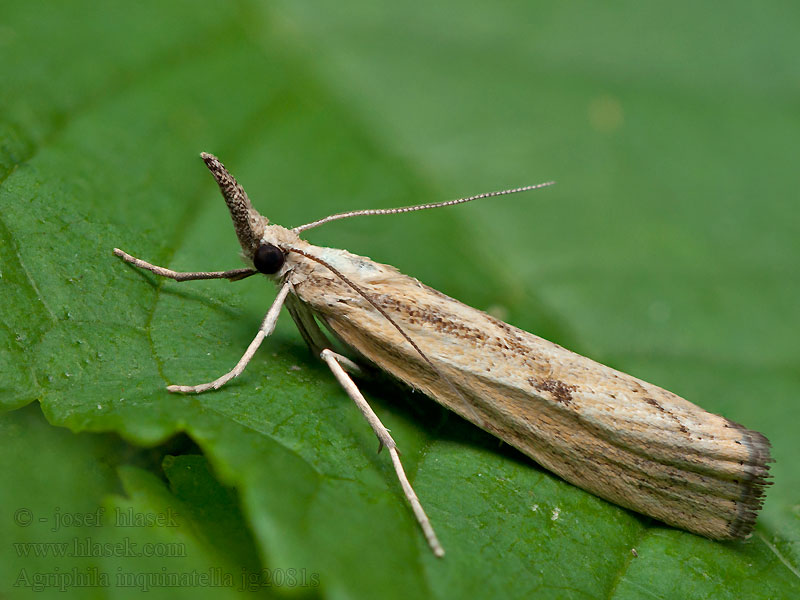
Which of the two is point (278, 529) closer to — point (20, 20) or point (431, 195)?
point (431, 195)

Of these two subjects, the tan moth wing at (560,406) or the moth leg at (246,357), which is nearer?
the moth leg at (246,357)

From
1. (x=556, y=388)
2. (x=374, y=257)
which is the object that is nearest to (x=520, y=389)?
(x=556, y=388)

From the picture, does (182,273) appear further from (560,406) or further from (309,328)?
(560,406)

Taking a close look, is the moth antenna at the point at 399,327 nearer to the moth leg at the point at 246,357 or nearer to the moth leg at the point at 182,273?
the moth leg at the point at 246,357

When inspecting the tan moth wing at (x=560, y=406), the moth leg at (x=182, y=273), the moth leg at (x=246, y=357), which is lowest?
the tan moth wing at (x=560, y=406)

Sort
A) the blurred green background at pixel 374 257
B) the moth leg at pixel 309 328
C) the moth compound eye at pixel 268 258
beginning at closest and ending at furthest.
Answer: the blurred green background at pixel 374 257
the moth compound eye at pixel 268 258
the moth leg at pixel 309 328

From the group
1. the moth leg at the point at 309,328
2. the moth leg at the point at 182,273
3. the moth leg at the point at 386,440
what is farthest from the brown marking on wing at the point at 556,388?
the moth leg at the point at 182,273

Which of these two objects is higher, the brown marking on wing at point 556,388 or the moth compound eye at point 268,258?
the moth compound eye at point 268,258

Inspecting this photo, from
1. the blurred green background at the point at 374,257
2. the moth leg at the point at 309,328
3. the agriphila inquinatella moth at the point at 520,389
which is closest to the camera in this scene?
the blurred green background at the point at 374,257
